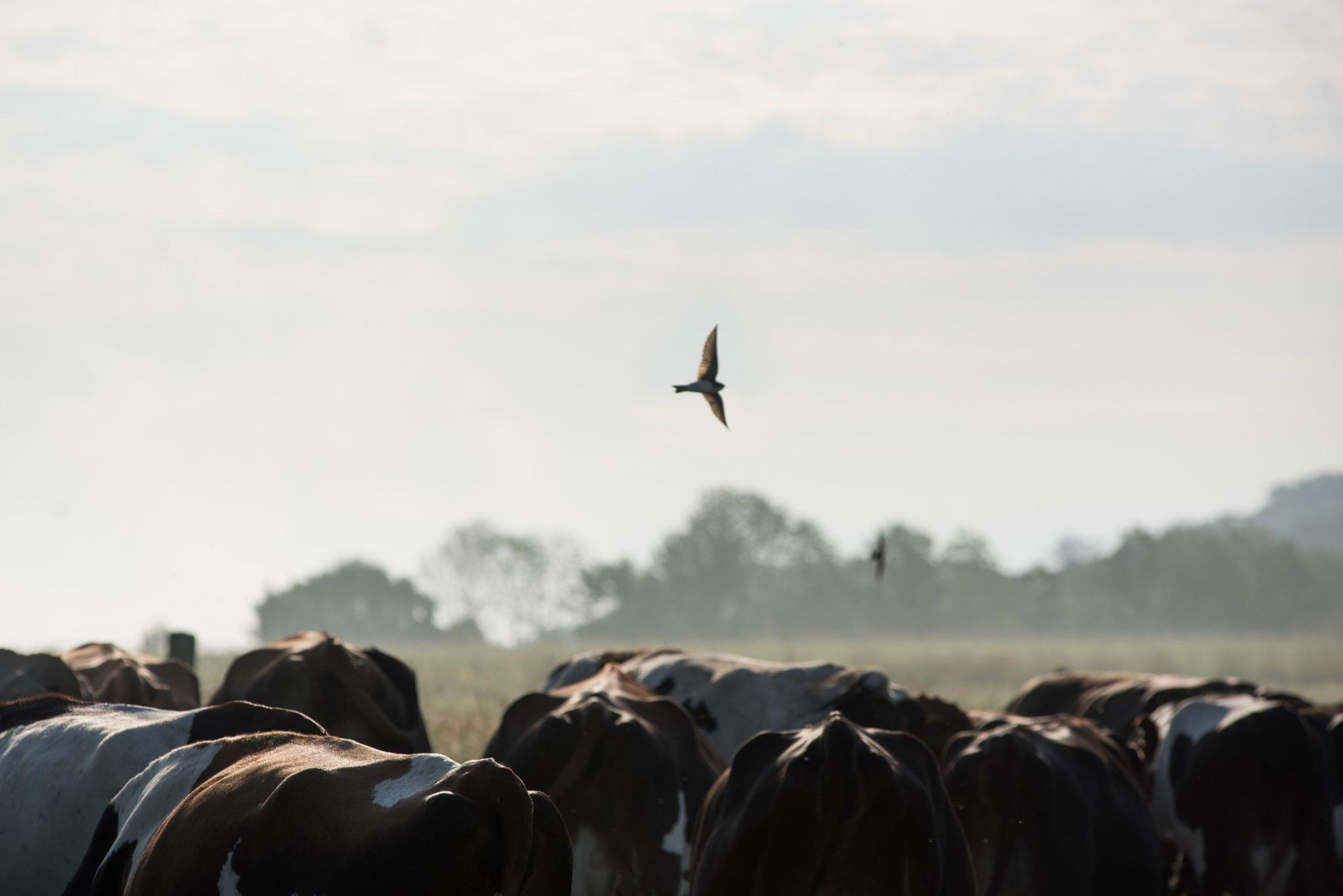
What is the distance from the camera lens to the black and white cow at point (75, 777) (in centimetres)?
555

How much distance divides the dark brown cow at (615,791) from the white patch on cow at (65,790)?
2.49m

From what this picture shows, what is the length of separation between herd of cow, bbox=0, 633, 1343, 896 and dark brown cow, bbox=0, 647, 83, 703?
0.08 ft

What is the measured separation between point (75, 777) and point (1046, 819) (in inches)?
191

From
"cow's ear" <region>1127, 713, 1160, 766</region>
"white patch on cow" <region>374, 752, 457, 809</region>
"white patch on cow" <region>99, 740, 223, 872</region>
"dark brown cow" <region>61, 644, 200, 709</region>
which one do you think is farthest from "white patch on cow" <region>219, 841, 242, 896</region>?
"cow's ear" <region>1127, 713, 1160, 766</region>

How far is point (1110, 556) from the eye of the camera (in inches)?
3312

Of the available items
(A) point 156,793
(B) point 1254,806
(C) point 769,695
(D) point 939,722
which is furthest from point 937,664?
(A) point 156,793

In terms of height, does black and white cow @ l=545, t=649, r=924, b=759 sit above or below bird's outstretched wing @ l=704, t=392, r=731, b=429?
below

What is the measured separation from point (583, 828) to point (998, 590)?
69444mm

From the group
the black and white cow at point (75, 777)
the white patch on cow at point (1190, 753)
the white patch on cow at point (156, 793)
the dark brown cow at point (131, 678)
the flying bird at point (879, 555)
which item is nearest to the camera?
the white patch on cow at point (156, 793)

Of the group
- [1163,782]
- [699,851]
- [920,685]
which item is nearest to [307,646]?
[699,851]

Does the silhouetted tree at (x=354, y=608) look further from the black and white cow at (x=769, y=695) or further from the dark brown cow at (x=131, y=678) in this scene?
the black and white cow at (x=769, y=695)

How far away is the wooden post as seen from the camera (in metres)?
15.8

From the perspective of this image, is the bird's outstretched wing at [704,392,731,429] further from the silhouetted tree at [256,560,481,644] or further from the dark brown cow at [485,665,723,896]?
the silhouetted tree at [256,560,481,644]

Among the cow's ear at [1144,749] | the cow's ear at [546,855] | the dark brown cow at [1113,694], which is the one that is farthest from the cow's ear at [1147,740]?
the cow's ear at [546,855]
